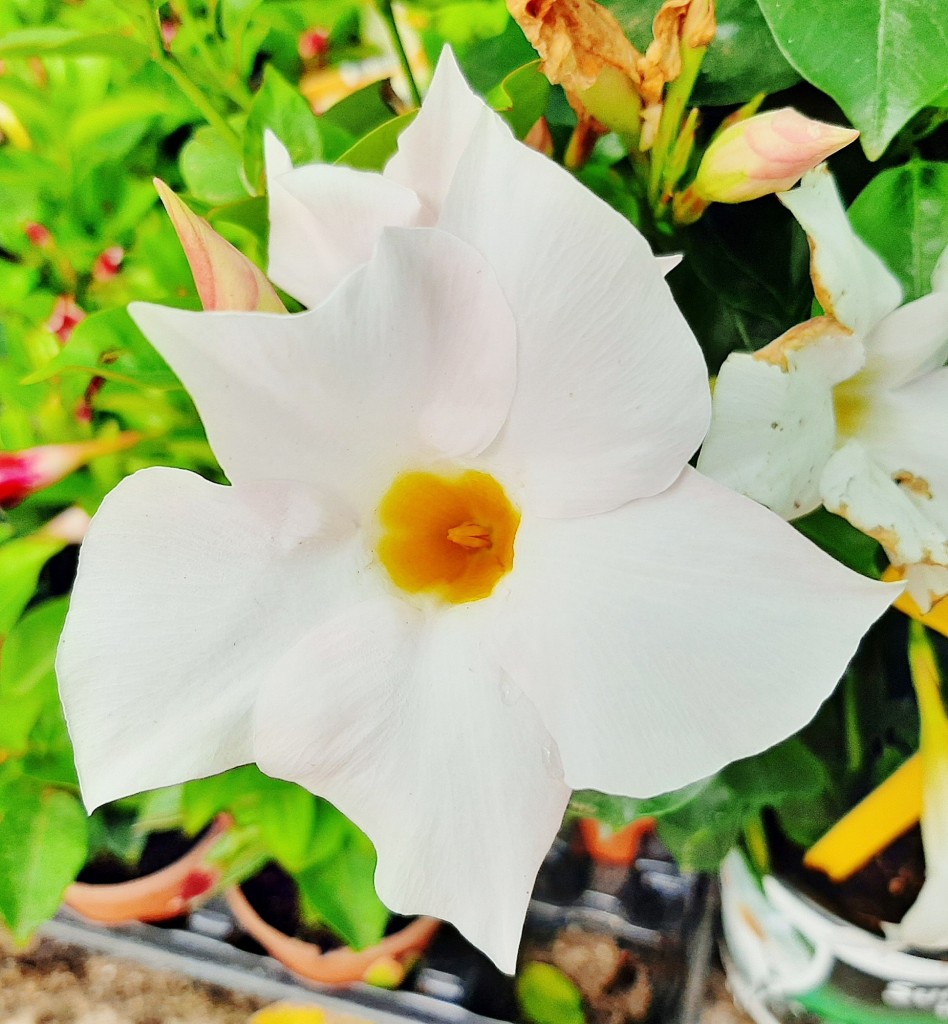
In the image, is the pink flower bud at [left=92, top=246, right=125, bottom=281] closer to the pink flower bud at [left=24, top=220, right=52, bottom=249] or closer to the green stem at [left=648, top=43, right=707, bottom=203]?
the pink flower bud at [left=24, top=220, right=52, bottom=249]

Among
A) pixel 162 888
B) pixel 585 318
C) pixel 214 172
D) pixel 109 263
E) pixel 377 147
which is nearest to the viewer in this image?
pixel 585 318

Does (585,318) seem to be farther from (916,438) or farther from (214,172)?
(214,172)

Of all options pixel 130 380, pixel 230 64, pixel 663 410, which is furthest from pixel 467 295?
pixel 230 64

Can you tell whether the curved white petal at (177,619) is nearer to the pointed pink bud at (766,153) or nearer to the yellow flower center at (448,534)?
the yellow flower center at (448,534)

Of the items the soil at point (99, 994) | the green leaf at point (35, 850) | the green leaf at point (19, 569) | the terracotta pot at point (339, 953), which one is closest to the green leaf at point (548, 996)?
the terracotta pot at point (339, 953)

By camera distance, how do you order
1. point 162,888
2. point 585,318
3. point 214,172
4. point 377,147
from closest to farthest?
point 585,318 → point 377,147 → point 214,172 → point 162,888

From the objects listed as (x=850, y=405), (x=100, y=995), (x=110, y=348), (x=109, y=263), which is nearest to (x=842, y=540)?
(x=850, y=405)
